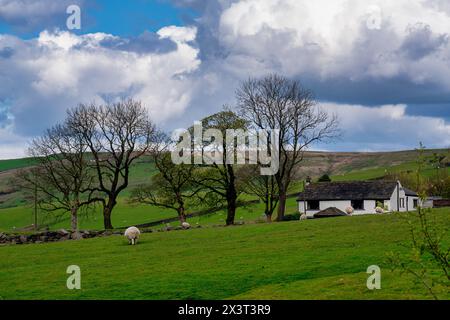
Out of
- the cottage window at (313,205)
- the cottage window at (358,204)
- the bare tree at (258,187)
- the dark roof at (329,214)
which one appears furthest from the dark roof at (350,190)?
the bare tree at (258,187)

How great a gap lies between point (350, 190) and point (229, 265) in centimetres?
6573

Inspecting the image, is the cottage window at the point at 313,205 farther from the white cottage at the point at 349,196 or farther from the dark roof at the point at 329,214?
the dark roof at the point at 329,214

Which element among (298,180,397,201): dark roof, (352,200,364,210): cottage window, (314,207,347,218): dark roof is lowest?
(314,207,347,218): dark roof

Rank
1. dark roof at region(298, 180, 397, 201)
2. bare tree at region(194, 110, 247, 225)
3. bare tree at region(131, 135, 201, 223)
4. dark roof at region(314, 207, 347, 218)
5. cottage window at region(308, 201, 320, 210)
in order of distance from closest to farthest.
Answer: bare tree at region(194, 110, 247, 225) → bare tree at region(131, 135, 201, 223) → dark roof at region(314, 207, 347, 218) → dark roof at region(298, 180, 397, 201) → cottage window at region(308, 201, 320, 210)

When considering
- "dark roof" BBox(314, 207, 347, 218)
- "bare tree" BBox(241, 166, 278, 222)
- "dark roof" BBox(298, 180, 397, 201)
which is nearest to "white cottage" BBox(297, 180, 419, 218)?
"dark roof" BBox(298, 180, 397, 201)

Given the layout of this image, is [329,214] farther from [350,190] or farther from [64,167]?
[64,167]

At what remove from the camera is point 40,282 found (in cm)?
3041

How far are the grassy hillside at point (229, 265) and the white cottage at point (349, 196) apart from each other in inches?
1689

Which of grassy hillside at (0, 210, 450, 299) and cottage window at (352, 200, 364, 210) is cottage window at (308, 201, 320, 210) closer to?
cottage window at (352, 200, 364, 210)

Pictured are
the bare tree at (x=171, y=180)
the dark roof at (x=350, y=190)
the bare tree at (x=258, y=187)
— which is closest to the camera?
the bare tree at (x=171, y=180)

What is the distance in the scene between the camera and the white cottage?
303ft

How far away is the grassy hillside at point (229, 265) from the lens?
24.2m
